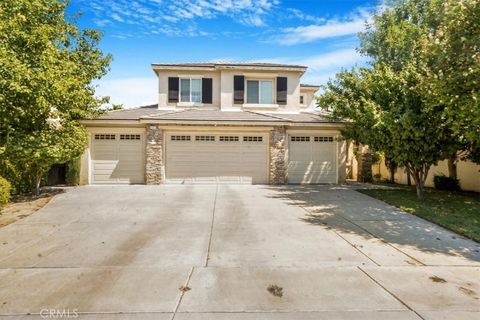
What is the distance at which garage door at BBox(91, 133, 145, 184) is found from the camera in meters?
16.3

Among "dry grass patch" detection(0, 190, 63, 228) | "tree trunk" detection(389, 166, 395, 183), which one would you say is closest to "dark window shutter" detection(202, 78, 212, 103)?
"dry grass patch" detection(0, 190, 63, 228)

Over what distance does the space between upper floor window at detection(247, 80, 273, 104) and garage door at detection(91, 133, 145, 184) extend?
23.5ft

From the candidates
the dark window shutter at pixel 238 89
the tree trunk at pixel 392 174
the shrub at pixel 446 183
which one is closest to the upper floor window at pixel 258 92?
the dark window shutter at pixel 238 89

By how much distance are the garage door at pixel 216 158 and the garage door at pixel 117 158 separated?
162 centimetres

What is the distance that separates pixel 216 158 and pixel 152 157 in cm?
336

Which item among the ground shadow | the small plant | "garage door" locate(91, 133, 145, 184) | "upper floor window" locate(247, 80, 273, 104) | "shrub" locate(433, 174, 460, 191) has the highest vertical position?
"upper floor window" locate(247, 80, 273, 104)

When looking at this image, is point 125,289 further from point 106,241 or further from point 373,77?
point 373,77

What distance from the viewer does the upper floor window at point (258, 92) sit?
62.7 ft

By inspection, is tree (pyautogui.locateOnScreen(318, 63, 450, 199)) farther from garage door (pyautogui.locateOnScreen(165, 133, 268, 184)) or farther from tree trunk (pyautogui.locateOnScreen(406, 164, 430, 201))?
garage door (pyautogui.locateOnScreen(165, 133, 268, 184))

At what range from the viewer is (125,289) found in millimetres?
4664

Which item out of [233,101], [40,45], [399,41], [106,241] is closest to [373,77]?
[399,41]

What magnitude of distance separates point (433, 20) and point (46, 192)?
903 inches

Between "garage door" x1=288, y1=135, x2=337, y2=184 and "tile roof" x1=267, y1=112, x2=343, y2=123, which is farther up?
"tile roof" x1=267, y1=112, x2=343, y2=123

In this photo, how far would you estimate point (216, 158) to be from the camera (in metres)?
16.5
